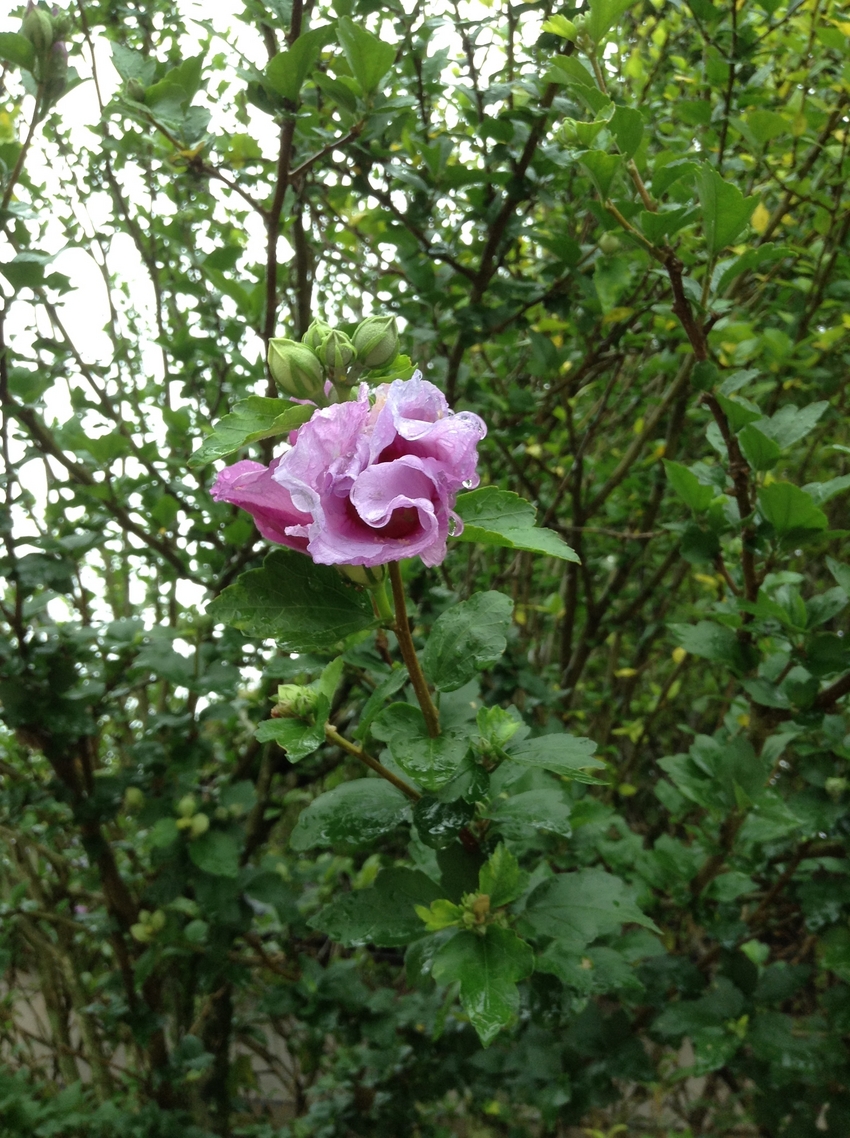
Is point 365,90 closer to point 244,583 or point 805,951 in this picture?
point 244,583

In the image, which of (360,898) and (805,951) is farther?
(805,951)

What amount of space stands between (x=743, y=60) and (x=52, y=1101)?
2.43m

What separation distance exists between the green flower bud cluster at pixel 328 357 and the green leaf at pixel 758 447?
0.50 m

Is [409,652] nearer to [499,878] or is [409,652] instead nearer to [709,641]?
[499,878]

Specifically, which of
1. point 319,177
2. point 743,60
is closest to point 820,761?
point 743,60

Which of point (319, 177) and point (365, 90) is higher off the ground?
point (319, 177)

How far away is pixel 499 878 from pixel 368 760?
0.16 meters

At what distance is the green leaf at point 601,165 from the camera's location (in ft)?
2.80

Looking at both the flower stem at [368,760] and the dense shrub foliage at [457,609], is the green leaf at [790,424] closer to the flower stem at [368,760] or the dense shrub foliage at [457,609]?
the dense shrub foliage at [457,609]

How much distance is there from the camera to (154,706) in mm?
2707

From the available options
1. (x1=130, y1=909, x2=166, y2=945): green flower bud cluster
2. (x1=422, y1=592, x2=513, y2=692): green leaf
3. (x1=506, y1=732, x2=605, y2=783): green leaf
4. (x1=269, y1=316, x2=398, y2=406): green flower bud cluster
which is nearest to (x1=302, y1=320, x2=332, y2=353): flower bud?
Result: (x1=269, y1=316, x2=398, y2=406): green flower bud cluster

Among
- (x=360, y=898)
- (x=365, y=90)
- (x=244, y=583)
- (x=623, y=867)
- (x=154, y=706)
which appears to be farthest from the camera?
(x=154, y=706)

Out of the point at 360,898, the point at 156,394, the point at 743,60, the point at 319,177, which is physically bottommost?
the point at 360,898

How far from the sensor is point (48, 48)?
104 centimetres
